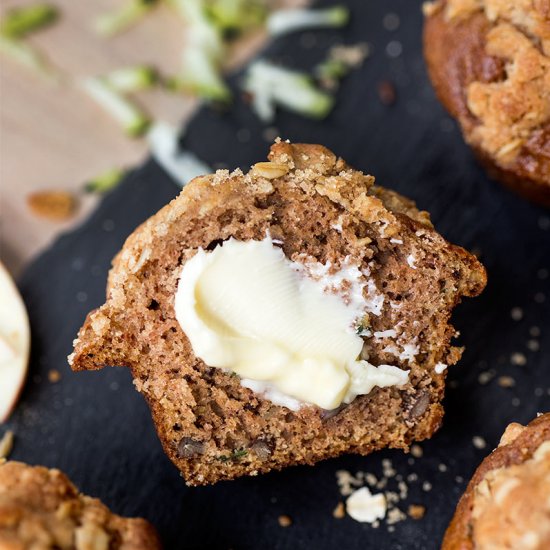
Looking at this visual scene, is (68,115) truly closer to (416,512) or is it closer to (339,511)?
(339,511)

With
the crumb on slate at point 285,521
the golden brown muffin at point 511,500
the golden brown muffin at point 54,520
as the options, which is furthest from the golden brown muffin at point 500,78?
the golden brown muffin at point 54,520

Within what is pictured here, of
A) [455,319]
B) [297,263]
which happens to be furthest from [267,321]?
[455,319]

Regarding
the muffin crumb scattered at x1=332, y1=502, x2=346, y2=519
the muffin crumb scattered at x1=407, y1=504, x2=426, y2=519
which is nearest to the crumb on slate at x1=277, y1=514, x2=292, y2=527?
the muffin crumb scattered at x1=332, y1=502, x2=346, y2=519

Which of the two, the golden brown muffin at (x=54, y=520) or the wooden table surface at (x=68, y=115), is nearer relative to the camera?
the golden brown muffin at (x=54, y=520)

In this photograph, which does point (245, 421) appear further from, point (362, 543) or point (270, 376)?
point (362, 543)

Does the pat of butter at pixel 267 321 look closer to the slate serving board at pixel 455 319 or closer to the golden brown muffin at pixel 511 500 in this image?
the golden brown muffin at pixel 511 500

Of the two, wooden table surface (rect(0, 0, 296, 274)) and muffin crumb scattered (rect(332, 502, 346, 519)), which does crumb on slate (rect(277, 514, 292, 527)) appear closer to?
muffin crumb scattered (rect(332, 502, 346, 519))
